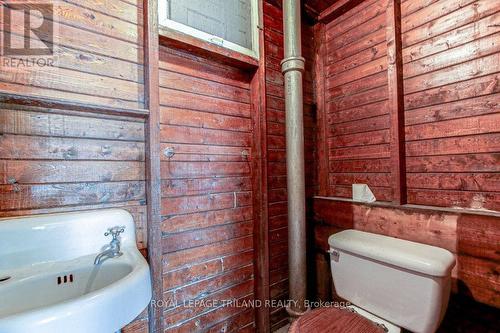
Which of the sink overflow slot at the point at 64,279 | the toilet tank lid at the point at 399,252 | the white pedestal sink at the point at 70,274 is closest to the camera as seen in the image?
the white pedestal sink at the point at 70,274

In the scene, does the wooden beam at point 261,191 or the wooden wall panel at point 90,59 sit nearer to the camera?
the wooden wall panel at point 90,59

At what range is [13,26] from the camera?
87 cm

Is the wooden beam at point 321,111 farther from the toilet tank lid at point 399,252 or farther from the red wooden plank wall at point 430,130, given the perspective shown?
the toilet tank lid at point 399,252

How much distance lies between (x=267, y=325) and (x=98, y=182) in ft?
3.91

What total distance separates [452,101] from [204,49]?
1.24 m

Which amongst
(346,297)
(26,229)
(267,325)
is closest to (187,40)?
(26,229)

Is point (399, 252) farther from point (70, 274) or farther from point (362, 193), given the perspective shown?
point (70, 274)

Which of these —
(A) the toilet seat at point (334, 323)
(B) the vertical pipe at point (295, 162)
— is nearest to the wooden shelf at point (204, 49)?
(B) the vertical pipe at point (295, 162)

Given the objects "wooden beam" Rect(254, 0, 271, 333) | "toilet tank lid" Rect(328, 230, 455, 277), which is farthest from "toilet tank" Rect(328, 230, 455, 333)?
"wooden beam" Rect(254, 0, 271, 333)

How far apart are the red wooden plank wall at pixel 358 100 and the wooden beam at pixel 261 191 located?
536 mm

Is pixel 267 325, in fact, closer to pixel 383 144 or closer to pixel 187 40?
pixel 383 144

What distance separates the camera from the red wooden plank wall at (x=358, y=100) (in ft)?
4.59

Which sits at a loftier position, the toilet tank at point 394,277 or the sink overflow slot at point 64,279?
the sink overflow slot at point 64,279

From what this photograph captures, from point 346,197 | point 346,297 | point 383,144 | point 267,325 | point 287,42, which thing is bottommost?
point 267,325
